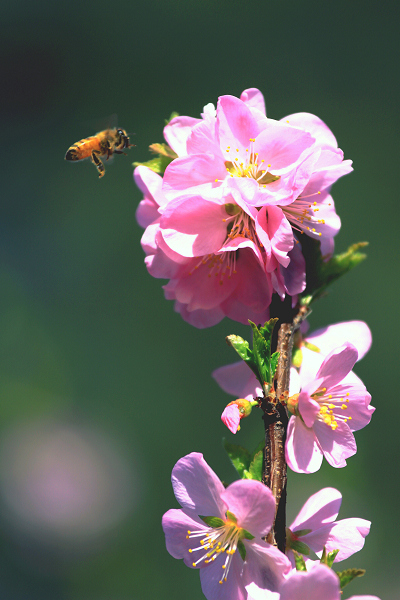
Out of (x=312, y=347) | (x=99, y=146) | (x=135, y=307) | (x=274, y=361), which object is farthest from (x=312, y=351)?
(x=135, y=307)

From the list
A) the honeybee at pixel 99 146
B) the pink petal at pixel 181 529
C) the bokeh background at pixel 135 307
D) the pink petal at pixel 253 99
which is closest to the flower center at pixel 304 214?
the pink petal at pixel 253 99

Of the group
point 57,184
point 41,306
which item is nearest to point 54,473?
point 41,306

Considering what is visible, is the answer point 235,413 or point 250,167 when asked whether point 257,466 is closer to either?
point 235,413

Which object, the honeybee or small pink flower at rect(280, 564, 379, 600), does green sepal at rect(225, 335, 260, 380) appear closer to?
small pink flower at rect(280, 564, 379, 600)

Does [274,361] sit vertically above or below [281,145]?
below

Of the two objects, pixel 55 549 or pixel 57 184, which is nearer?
pixel 55 549

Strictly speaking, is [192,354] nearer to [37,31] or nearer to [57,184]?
[57,184]
